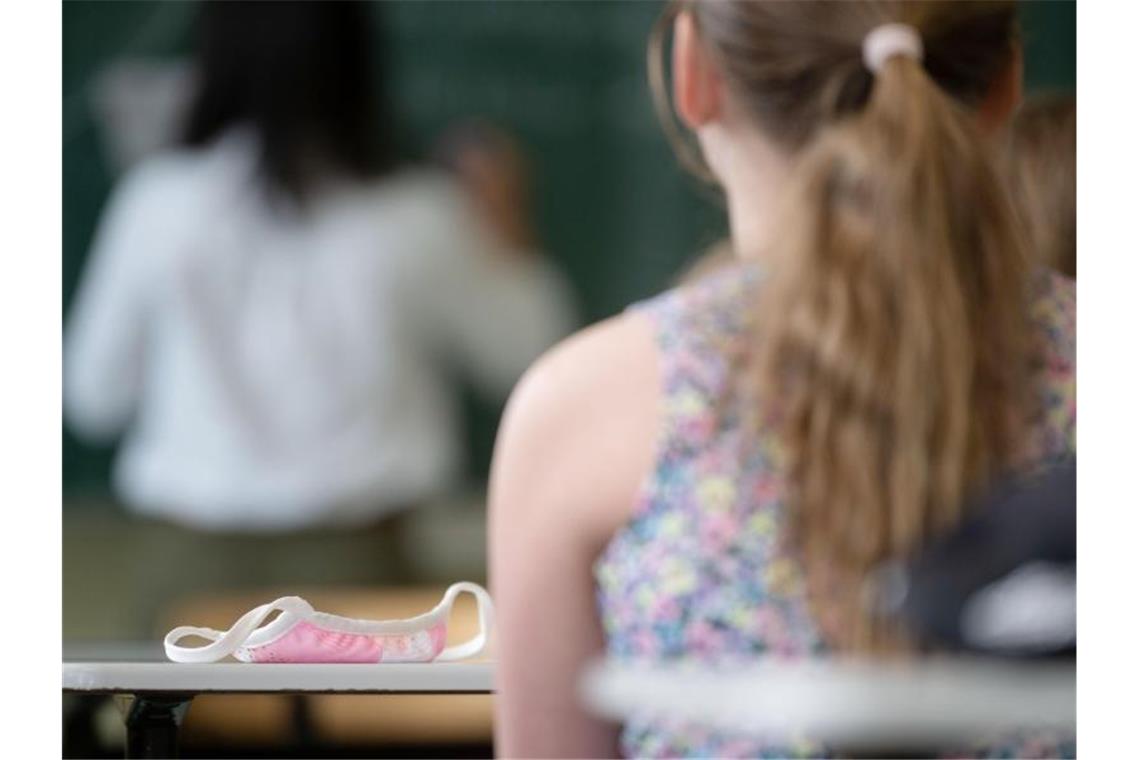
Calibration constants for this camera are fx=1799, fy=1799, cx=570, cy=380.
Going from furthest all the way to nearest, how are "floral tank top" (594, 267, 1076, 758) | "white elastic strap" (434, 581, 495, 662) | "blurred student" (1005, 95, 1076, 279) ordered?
1. "blurred student" (1005, 95, 1076, 279)
2. "white elastic strap" (434, 581, 495, 662)
3. "floral tank top" (594, 267, 1076, 758)

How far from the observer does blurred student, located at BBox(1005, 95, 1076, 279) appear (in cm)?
161

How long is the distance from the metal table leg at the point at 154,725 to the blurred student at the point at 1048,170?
85 centimetres

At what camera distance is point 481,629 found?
4.66 feet

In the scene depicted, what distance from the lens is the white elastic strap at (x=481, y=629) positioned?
1.38 m

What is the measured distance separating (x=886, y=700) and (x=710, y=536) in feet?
0.74

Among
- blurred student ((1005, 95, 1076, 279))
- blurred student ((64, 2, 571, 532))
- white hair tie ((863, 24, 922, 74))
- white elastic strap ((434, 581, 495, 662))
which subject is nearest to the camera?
white hair tie ((863, 24, 922, 74))

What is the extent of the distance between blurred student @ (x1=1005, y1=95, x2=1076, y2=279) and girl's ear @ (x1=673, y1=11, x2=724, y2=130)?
44 centimetres

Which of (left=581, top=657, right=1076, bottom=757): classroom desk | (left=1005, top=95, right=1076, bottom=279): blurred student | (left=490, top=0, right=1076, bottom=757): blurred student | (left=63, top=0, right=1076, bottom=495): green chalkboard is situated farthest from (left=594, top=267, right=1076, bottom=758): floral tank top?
(left=63, top=0, right=1076, bottom=495): green chalkboard

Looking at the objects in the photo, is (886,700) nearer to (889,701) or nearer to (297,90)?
(889,701)

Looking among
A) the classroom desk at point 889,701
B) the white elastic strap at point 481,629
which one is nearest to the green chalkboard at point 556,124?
the white elastic strap at point 481,629

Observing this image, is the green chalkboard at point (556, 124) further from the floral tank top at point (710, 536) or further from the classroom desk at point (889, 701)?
the classroom desk at point (889, 701)

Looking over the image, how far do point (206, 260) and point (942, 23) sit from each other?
1.71 metres

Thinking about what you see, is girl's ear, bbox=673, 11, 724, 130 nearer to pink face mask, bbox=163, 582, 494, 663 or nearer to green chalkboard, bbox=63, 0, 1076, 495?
pink face mask, bbox=163, 582, 494, 663
